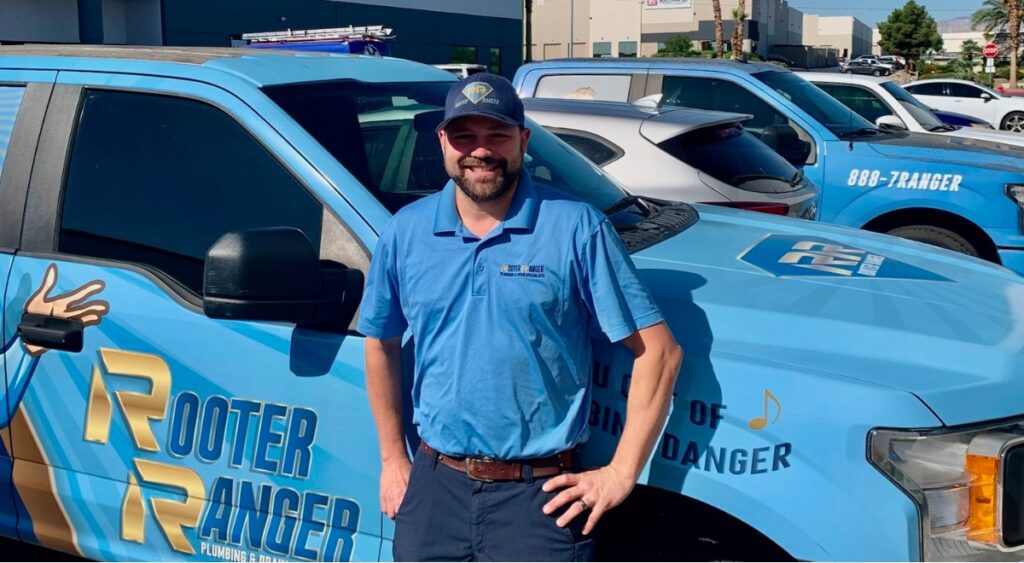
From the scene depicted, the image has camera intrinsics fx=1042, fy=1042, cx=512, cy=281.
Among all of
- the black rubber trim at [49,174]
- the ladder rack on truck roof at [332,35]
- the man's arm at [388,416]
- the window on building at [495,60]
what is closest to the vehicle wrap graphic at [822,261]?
the man's arm at [388,416]

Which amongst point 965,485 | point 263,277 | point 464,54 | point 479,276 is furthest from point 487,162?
point 464,54

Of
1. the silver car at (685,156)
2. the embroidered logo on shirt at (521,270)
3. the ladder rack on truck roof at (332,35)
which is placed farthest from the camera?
the ladder rack on truck roof at (332,35)

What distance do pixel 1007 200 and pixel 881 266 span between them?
14.9ft

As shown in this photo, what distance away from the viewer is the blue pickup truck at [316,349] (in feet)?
7.31

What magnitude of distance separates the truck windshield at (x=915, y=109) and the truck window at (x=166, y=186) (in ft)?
30.2

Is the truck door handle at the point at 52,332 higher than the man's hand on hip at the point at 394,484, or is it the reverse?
the truck door handle at the point at 52,332

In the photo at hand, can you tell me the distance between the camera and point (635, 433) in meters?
2.25

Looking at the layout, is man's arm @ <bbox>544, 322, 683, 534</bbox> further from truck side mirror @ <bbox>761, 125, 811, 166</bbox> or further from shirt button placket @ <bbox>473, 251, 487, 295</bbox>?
truck side mirror @ <bbox>761, 125, 811, 166</bbox>

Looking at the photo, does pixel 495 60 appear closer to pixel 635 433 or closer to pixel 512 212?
pixel 512 212

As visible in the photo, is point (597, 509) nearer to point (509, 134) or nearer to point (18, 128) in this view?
point (509, 134)

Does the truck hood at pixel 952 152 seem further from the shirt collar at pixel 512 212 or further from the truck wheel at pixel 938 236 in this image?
the shirt collar at pixel 512 212

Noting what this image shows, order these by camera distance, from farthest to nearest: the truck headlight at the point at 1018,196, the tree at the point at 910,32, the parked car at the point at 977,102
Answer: the tree at the point at 910,32, the parked car at the point at 977,102, the truck headlight at the point at 1018,196

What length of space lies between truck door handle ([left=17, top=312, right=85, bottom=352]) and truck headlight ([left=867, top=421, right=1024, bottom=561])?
210 centimetres

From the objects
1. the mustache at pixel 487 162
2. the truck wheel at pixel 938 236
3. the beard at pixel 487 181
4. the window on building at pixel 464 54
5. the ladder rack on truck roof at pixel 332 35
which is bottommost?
the truck wheel at pixel 938 236
